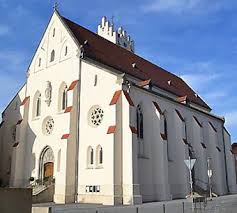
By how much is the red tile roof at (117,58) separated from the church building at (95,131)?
16 centimetres

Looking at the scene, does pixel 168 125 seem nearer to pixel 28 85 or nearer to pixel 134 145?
pixel 134 145

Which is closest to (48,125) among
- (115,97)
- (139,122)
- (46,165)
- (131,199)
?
(46,165)

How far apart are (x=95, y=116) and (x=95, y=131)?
4.09 ft

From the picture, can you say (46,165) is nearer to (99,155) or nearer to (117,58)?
(99,155)

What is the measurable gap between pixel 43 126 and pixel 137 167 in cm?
1020

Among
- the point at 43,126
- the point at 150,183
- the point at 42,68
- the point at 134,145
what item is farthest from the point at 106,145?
the point at 42,68

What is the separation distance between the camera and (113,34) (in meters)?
54.5

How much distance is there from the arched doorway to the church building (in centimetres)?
9

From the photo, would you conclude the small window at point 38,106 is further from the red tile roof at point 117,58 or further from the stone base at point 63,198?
the stone base at point 63,198

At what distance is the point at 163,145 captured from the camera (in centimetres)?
2525

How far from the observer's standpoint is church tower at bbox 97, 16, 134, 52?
2144 inches

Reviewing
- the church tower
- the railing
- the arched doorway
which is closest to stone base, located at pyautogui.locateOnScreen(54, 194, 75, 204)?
the railing

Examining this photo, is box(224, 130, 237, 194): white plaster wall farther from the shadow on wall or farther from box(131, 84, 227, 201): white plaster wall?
the shadow on wall

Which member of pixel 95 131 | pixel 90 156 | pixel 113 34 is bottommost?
pixel 90 156
